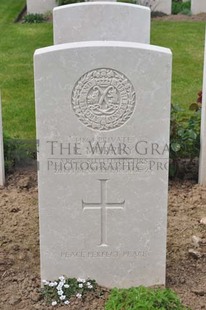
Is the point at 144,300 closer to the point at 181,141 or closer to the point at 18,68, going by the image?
the point at 181,141

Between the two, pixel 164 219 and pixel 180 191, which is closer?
pixel 164 219

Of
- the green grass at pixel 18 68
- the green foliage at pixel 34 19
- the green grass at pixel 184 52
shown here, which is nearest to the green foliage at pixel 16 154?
the green grass at pixel 18 68

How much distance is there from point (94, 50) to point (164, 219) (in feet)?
3.80

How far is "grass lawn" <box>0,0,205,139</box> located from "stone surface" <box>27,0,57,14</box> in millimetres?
449

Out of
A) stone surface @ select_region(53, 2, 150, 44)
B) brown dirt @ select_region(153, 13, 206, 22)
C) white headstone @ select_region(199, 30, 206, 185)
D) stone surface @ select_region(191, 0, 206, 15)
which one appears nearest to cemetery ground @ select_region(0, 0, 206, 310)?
white headstone @ select_region(199, 30, 206, 185)

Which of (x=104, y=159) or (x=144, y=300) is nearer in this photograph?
(x=144, y=300)

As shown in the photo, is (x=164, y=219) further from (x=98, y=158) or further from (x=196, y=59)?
(x=196, y=59)

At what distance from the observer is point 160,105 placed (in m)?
3.87

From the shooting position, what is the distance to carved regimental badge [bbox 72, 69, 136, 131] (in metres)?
3.82

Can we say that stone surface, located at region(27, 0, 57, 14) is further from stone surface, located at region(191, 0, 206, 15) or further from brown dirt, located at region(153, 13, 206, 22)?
stone surface, located at region(191, 0, 206, 15)

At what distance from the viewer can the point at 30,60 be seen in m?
10.7

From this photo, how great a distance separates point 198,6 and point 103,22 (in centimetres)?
812

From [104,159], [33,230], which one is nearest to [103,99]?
[104,159]

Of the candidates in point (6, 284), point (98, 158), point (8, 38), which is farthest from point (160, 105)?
point (8, 38)
